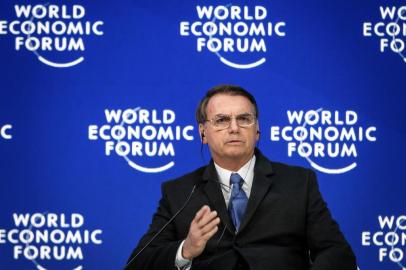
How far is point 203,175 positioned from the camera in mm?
2350

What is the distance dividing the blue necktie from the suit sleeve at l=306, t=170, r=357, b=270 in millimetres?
236

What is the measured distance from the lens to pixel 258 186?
2230 mm

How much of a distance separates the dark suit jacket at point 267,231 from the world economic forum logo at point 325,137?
3.05 feet

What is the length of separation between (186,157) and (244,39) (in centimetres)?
68

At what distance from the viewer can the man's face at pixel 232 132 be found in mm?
2299

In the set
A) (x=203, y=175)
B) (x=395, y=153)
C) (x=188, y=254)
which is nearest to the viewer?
(x=188, y=254)

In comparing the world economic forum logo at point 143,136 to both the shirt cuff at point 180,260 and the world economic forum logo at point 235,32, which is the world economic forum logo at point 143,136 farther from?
the shirt cuff at point 180,260

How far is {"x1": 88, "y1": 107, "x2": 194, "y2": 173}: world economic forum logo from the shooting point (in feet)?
10.6

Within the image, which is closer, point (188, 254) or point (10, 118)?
point (188, 254)

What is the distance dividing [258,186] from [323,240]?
0.29 metres

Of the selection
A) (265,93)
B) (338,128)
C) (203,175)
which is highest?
(265,93)

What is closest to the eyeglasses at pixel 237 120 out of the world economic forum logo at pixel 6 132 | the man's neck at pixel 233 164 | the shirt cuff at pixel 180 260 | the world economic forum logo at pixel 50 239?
the man's neck at pixel 233 164

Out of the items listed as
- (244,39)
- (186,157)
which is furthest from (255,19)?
(186,157)

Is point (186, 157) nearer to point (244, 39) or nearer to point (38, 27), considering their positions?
point (244, 39)
